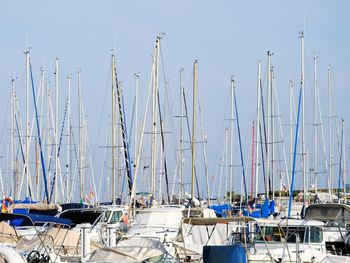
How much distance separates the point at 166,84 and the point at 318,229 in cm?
2421

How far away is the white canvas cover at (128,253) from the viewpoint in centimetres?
1859

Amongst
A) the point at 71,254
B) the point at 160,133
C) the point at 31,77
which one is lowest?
the point at 71,254

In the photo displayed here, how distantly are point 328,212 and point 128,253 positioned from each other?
44.7 feet

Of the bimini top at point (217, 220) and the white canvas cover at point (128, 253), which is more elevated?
the bimini top at point (217, 220)

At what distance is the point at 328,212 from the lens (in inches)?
1211

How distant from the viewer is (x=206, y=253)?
18.8 m

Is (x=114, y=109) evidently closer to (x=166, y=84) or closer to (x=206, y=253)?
(x=166, y=84)

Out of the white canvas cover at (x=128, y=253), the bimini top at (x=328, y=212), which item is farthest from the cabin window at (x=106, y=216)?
the white canvas cover at (x=128, y=253)

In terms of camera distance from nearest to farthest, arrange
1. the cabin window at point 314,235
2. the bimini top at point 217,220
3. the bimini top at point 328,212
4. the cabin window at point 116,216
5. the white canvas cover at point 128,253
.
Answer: the white canvas cover at point 128,253 → the bimini top at point 217,220 → the cabin window at point 314,235 → the bimini top at point 328,212 → the cabin window at point 116,216

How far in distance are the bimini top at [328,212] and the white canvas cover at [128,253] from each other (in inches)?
490

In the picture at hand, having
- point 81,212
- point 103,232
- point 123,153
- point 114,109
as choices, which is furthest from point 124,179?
point 103,232

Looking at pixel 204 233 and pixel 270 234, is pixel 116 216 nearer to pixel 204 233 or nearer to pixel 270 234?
pixel 204 233

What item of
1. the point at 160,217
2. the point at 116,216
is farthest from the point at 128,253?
the point at 116,216

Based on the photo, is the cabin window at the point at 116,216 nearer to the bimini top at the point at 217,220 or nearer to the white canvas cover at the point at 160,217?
the white canvas cover at the point at 160,217
